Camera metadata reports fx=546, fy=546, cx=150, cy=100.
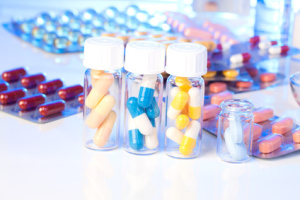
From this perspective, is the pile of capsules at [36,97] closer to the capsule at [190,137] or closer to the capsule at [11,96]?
the capsule at [11,96]

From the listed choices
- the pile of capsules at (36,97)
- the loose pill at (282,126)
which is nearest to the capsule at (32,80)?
the pile of capsules at (36,97)

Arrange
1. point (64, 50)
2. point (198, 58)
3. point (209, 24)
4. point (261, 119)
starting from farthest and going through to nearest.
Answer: point (209, 24) → point (64, 50) → point (261, 119) → point (198, 58)

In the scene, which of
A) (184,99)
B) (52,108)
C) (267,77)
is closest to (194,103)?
(184,99)

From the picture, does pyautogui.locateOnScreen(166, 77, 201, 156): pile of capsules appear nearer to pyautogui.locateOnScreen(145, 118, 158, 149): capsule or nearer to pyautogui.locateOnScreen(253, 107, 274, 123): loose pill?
pyautogui.locateOnScreen(145, 118, 158, 149): capsule

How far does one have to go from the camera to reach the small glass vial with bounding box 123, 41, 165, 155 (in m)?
0.86

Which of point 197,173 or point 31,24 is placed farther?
point 31,24

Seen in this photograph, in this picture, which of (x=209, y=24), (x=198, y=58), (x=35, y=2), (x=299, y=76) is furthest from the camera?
(x=35, y=2)

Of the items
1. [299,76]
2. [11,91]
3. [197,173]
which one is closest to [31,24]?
[11,91]

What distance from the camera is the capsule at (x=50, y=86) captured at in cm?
119

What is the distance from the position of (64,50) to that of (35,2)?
0.66m

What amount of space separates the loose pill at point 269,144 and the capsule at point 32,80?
0.55m

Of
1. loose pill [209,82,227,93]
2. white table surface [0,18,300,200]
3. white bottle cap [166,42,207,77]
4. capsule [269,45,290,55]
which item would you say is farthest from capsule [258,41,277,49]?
white bottle cap [166,42,207,77]

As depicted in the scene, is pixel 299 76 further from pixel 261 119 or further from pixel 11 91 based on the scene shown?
pixel 11 91

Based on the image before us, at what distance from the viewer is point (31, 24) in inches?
67.4
